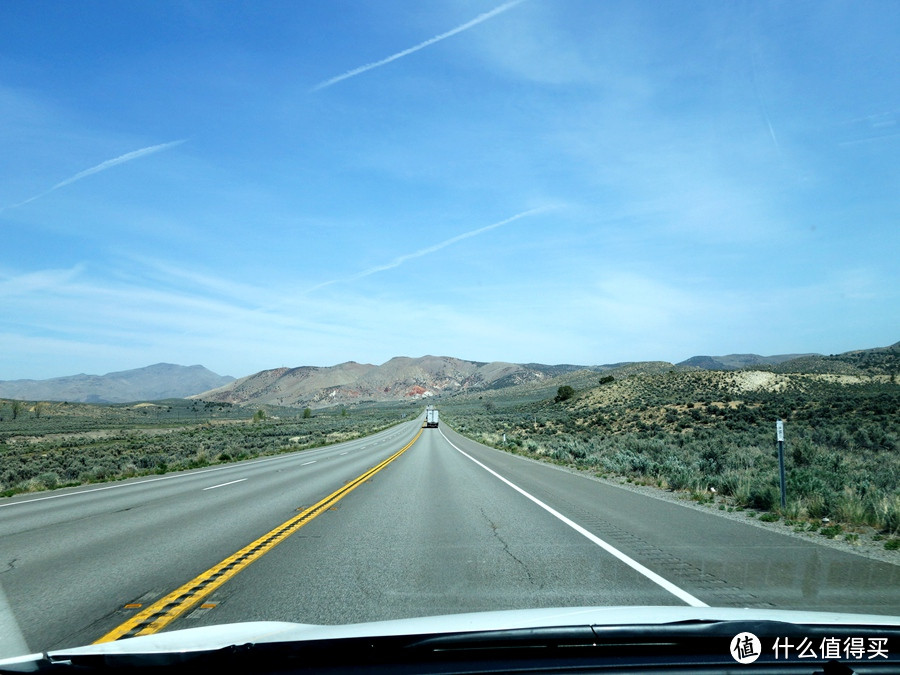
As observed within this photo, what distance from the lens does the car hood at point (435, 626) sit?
3.65 metres

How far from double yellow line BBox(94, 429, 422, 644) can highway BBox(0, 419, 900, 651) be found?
0.10 ft

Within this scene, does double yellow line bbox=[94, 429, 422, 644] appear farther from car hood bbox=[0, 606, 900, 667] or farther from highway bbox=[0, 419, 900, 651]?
car hood bbox=[0, 606, 900, 667]

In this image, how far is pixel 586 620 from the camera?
411cm

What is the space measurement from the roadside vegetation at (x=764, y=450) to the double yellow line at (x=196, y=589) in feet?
26.7

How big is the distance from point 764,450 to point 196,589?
75.7 ft

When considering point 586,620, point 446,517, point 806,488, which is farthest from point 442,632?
point 806,488

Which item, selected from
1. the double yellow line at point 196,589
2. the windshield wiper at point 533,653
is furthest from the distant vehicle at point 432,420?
the windshield wiper at point 533,653

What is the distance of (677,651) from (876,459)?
21.1m


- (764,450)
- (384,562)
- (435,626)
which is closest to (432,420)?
(764,450)

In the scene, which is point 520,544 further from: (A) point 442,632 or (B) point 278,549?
(A) point 442,632

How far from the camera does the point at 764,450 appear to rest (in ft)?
80.2

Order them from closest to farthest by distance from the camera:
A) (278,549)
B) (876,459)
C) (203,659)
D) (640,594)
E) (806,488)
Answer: (203,659)
(640,594)
(278,549)
(806,488)
(876,459)

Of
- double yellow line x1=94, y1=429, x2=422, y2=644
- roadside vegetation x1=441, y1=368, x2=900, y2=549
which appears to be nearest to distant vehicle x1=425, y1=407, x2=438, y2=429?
roadside vegetation x1=441, y1=368, x2=900, y2=549

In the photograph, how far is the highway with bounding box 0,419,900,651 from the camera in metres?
5.93
